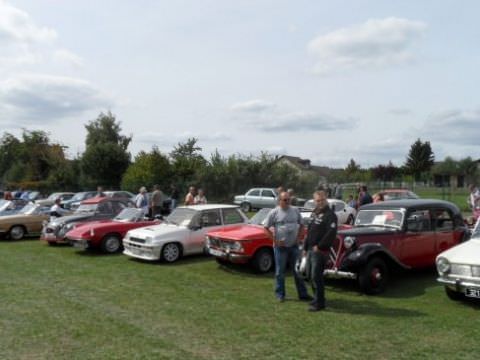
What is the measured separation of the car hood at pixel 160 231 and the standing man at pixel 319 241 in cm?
556

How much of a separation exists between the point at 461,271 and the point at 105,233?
31.7 ft

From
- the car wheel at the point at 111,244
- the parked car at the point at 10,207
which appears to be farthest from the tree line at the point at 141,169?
the car wheel at the point at 111,244

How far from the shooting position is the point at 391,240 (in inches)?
373

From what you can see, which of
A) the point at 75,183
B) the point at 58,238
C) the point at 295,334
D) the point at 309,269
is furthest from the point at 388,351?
the point at 75,183

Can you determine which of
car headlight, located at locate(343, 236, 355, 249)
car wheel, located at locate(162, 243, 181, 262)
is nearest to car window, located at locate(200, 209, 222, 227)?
car wheel, located at locate(162, 243, 181, 262)

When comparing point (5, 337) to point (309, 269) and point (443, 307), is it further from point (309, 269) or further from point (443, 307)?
point (443, 307)

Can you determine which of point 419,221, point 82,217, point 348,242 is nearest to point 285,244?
point 348,242

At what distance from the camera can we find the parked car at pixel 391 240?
345 inches

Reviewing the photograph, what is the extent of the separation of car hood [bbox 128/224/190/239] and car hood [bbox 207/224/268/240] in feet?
4.58

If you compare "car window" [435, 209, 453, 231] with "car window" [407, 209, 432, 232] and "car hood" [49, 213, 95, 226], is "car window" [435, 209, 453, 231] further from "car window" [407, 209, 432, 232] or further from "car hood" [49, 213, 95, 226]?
"car hood" [49, 213, 95, 226]

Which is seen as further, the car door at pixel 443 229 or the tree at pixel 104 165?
the tree at pixel 104 165

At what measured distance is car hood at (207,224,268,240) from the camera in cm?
1102

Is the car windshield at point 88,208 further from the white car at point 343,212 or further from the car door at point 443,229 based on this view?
the car door at point 443,229

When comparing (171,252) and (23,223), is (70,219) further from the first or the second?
(171,252)
